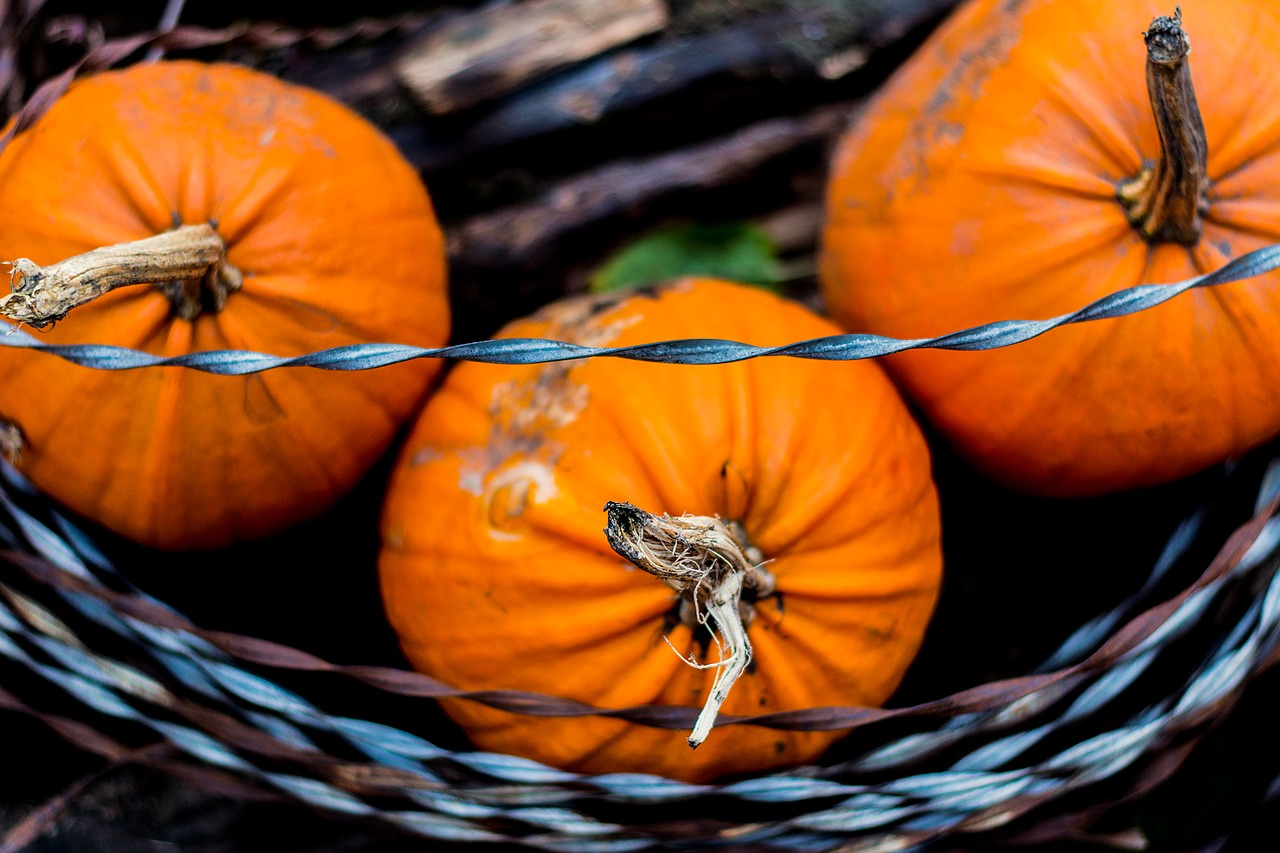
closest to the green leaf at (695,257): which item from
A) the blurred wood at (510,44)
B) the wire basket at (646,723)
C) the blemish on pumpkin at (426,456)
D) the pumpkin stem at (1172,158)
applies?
the blurred wood at (510,44)

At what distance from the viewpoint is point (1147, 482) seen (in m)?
1.01

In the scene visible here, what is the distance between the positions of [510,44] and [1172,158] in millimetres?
752

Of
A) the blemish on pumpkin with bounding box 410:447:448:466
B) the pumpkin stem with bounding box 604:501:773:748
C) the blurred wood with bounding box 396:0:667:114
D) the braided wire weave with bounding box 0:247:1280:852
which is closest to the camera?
the pumpkin stem with bounding box 604:501:773:748

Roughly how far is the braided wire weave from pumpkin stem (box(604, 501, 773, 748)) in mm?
113

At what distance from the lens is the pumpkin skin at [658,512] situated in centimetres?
86

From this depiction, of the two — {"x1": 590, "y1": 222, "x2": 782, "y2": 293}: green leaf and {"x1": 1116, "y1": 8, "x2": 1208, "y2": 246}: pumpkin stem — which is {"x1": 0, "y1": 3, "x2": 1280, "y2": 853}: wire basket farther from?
{"x1": 590, "y1": 222, "x2": 782, "y2": 293}: green leaf

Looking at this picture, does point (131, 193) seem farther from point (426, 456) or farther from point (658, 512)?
point (658, 512)

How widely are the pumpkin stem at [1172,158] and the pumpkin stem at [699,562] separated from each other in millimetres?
499

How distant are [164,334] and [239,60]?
48 centimetres

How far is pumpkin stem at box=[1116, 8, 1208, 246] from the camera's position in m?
0.73

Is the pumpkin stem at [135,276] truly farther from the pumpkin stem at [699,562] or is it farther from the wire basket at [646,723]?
the pumpkin stem at [699,562]

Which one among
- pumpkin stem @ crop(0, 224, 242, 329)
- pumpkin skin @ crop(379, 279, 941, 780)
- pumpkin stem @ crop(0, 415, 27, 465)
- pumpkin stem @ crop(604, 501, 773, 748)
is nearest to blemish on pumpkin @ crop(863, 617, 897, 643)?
pumpkin skin @ crop(379, 279, 941, 780)

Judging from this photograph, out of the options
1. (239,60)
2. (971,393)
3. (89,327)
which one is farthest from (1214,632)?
(239,60)

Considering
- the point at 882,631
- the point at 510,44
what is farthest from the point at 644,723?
the point at 510,44
